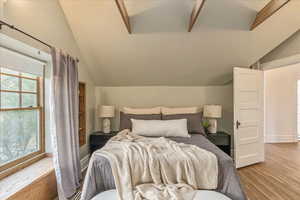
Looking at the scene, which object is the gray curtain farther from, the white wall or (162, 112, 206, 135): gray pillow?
the white wall

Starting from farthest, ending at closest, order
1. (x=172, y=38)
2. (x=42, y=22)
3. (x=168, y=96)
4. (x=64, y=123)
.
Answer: (x=168, y=96) → (x=172, y=38) → (x=64, y=123) → (x=42, y=22)

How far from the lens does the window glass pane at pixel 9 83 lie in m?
2.01

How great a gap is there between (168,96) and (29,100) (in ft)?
8.69

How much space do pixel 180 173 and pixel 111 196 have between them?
0.70m

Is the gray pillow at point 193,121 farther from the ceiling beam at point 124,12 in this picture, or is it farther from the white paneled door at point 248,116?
the ceiling beam at point 124,12

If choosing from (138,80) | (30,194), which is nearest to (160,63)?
(138,80)

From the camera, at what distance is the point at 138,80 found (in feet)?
13.1

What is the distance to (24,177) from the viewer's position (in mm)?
1983

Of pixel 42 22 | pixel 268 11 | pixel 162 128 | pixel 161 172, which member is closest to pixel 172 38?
pixel 268 11

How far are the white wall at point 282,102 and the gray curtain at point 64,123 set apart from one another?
505 cm

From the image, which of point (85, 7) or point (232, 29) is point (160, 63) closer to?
point (232, 29)

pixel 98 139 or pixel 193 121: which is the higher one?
pixel 193 121

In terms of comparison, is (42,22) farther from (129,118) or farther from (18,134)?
(129,118)

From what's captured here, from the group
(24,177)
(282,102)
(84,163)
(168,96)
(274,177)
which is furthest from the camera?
(282,102)
